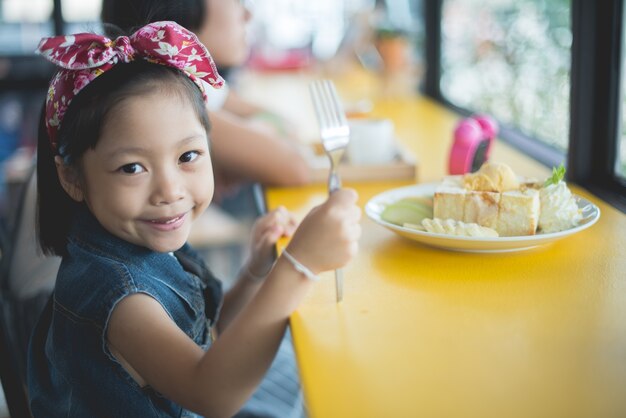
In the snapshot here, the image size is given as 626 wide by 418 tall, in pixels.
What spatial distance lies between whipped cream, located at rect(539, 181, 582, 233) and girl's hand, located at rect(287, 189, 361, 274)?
1.25ft

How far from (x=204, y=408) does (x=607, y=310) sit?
0.51m

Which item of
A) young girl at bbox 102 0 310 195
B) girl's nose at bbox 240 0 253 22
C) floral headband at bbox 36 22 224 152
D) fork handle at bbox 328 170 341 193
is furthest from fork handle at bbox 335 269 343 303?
girl's nose at bbox 240 0 253 22

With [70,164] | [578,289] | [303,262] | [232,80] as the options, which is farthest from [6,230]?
[232,80]

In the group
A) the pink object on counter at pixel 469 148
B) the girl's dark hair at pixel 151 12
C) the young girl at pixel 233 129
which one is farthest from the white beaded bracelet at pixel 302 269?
the pink object on counter at pixel 469 148

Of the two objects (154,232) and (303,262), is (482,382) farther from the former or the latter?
(154,232)

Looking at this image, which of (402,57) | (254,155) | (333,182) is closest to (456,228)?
(333,182)

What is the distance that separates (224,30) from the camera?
197 centimetres

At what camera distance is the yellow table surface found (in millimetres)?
690

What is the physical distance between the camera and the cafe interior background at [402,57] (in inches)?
74.1

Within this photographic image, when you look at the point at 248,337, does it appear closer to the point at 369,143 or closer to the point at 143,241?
the point at 143,241

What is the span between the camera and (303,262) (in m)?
0.87

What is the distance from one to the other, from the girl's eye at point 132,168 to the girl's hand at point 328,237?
0.24 m

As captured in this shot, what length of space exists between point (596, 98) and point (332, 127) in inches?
26.8

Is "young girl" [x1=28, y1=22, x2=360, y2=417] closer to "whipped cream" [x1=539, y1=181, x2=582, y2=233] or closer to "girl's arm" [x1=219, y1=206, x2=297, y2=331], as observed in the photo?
"girl's arm" [x1=219, y1=206, x2=297, y2=331]
